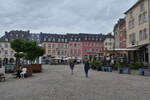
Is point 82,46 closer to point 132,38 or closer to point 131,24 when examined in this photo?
point 131,24

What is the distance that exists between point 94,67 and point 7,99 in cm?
1979

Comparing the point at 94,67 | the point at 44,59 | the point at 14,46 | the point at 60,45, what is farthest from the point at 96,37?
the point at 14,46

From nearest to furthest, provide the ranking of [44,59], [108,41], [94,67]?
[94,67] < [44,59] < [108,41]

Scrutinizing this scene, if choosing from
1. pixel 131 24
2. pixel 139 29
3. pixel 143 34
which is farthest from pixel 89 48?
pixel 143 34

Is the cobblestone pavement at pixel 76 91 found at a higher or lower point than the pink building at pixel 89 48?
lower

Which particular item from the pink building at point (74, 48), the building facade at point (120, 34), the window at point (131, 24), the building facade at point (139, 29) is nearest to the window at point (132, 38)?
the building facade at point (139, 29)

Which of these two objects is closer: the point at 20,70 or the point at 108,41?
the point at 20,70

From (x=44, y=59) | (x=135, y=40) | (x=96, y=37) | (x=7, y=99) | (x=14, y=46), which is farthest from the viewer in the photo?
(x=96, y=37)

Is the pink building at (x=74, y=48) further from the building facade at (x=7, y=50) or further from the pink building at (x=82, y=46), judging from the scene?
the building facade at (x=7, y=50)

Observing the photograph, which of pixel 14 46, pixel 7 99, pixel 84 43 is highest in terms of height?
pixel 84 43

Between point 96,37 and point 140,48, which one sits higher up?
point 96,37

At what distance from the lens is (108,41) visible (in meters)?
71.2

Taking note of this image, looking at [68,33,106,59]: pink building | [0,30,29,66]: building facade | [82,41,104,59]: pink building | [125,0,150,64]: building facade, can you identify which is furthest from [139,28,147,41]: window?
[0,30,29,66]: building facade

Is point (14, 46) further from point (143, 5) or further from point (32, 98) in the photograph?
point (143, 5)
